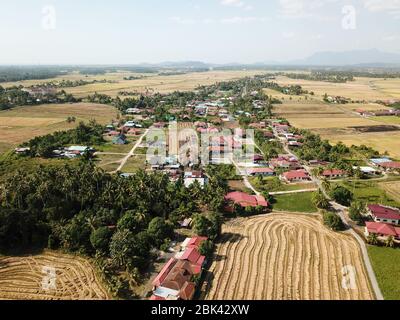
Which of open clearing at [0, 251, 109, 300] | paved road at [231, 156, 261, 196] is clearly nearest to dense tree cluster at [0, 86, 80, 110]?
paved road at [231, 156, 261, 196]

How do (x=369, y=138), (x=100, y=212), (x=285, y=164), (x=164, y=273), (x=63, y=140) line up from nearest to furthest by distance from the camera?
(x=164, y=273)
(x=100, y=212)
(x=285, y=164)
(x=63, y=140)
(x=369, y=138)

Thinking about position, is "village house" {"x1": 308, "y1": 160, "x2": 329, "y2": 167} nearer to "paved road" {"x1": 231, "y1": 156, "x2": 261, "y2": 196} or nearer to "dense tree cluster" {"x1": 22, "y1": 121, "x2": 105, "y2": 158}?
"paved road" {"x1": 231, "y1": 156, "x2": 261, "y2": 196}

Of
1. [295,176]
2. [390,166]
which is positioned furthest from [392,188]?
[295,176]

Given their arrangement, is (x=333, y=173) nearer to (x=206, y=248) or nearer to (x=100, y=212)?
(x=206, y=248)

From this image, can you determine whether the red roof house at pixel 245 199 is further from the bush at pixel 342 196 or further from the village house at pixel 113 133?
the village house at pixel 113 133

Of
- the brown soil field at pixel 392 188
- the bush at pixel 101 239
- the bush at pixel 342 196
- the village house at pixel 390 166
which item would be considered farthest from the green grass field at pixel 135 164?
the village house at pixel 390 166
